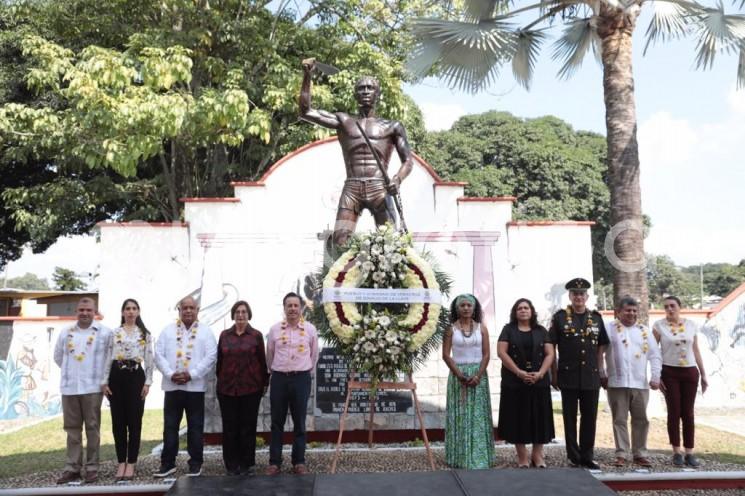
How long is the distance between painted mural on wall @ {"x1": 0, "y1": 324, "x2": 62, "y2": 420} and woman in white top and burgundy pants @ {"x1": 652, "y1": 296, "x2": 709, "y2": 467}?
10471mm

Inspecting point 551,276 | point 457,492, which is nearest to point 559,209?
point 551,276

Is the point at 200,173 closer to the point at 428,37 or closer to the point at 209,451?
the point at 428,37

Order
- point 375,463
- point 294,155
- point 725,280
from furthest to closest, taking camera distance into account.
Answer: point 725,280 → point 294,155 → point 375,463

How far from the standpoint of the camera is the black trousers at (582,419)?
5.58 meters

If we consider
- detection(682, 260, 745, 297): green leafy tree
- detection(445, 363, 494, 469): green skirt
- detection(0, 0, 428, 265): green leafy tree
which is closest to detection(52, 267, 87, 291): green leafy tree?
detection(0, 0, 428, 265): green leafy tree

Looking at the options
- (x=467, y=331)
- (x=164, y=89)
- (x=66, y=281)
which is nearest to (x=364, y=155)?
(x=467, y=331)

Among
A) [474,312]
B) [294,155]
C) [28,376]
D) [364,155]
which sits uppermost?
[294,155]

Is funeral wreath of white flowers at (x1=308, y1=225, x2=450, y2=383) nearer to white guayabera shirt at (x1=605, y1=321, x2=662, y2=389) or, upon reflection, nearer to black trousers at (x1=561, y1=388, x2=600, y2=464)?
black trousers at (x1=561, y1=388, x2=600, y2=464)

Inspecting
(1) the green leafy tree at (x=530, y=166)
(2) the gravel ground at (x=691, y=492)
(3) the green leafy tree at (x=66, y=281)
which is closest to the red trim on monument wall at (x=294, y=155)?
(2) the gravel ground at (x=691, y=492)

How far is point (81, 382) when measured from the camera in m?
5.39

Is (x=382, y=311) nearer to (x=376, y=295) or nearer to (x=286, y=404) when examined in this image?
(x=376, y=295)

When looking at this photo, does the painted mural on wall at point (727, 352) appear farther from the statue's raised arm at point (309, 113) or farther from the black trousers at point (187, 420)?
the black trousers at point (187, 420)

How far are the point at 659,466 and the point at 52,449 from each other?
22.9 feet

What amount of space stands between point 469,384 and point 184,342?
2522mm
